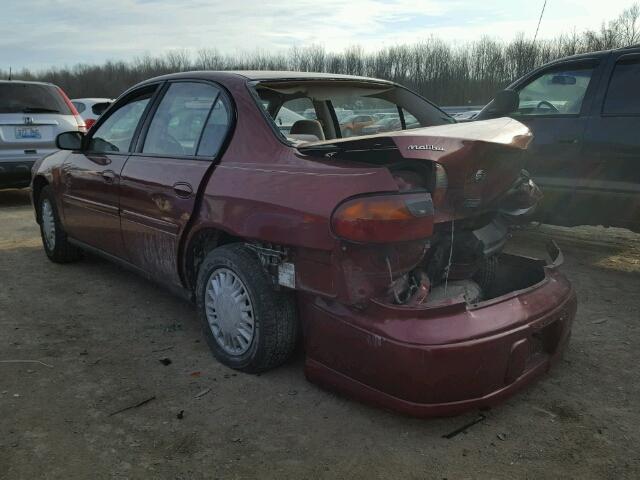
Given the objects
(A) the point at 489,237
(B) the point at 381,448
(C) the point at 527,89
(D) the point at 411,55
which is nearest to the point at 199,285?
(B) the point at 381,448

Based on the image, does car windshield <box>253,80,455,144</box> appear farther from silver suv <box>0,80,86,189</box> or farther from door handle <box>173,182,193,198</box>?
silver suv <box>0,80,86,189</box>

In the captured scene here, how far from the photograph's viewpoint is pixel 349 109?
12.8 ft

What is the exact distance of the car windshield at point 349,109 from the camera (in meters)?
3.51

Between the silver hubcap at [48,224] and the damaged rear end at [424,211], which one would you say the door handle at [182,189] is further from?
the silver hubcap at [48,224]

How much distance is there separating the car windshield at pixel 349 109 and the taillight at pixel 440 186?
1.07 metres

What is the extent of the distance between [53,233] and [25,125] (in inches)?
144

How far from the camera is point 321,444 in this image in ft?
7.99

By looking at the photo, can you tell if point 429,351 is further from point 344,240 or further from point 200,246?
point 200,246

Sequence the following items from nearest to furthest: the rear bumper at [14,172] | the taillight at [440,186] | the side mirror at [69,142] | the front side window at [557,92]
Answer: the taillight at [440,186]
the side mirror at [69,142]
the front side window at [557,92]
the rear bumper at [14,172]

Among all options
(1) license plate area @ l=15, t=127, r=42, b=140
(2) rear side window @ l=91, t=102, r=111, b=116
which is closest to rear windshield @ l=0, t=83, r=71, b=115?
(1) license plate area @ l=15, t=127, r=42, b=140

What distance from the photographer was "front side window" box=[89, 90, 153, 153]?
12.7 feet

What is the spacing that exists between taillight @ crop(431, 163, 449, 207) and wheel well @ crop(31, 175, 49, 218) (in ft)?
12.8

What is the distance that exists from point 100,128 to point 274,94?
1732 millimetres

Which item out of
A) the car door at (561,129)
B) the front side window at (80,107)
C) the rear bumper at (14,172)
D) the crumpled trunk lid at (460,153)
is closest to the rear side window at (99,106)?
the front side window at (80,107)
